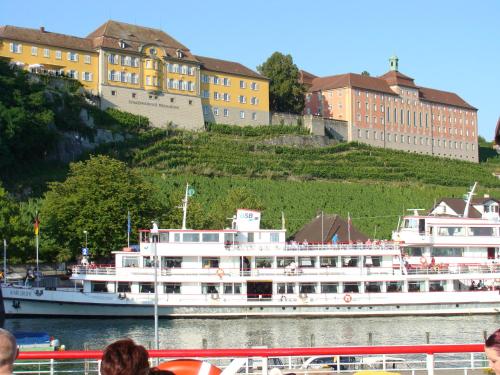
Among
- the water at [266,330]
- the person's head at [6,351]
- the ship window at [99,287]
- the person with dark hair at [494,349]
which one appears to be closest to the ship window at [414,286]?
the water at [266,330]

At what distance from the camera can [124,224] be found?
173 feet

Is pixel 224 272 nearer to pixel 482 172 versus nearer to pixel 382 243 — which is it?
pixel 382 243

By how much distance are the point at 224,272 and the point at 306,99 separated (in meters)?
72.8

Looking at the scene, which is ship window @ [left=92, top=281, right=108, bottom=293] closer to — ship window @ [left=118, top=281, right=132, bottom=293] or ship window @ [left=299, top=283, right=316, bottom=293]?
ship window @ [left=118, top=281, right=132, bottom=293]

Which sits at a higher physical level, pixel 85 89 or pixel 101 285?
pixel 85 89

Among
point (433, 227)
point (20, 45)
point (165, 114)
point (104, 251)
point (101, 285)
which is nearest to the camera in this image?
point (101, 285)

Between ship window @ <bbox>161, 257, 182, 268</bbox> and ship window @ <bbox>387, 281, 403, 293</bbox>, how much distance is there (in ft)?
35.1

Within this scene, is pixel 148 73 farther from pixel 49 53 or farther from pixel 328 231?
pixel 328 231

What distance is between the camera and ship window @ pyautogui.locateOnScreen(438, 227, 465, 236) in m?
47.8

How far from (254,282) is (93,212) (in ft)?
42.4

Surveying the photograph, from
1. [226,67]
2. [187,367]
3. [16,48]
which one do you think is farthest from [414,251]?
[226,67]

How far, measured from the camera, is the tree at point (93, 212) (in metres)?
52.1

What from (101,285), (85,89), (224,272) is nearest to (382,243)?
(224,272)

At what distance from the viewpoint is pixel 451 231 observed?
157 feet
